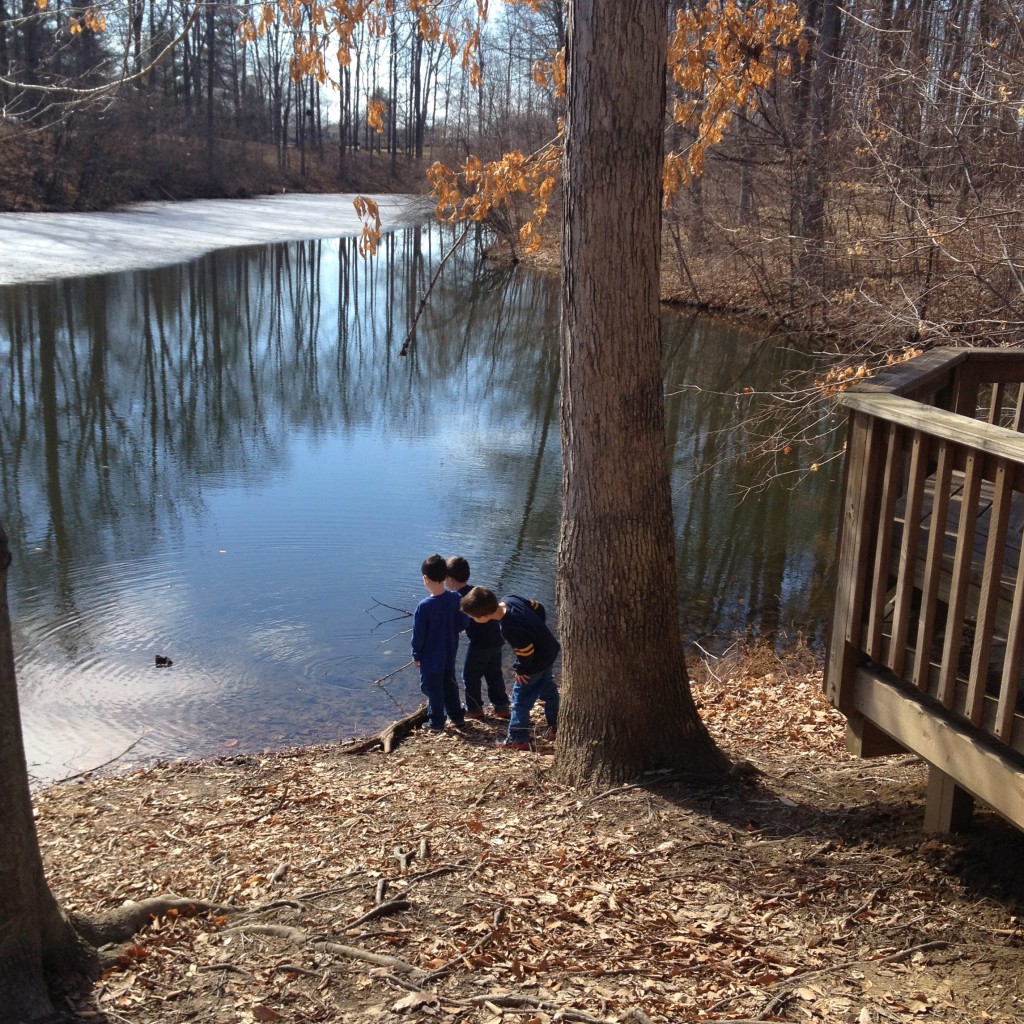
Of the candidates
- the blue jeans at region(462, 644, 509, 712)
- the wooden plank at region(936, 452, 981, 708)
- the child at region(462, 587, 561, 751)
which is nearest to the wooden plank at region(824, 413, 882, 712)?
the wooden plank at region(936, 452, 981, 708)

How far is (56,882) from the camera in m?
4.82

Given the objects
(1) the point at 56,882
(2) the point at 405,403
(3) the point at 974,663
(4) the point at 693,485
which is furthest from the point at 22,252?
(3) the point at 974,663

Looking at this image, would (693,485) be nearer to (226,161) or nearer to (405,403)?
(405,403)

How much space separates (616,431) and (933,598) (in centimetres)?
167

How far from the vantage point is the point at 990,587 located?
3.51m

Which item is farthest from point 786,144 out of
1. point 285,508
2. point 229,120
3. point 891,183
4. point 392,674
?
point 229,120

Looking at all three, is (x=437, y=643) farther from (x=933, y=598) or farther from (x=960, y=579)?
(x=960, y=579)

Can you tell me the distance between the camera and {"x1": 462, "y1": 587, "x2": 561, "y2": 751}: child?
22.0 ft

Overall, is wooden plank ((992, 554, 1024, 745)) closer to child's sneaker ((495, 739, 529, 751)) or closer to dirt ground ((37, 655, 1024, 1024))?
dirt ground ((37, 655, 1024, 1024))

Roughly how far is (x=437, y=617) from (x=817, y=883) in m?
3.84

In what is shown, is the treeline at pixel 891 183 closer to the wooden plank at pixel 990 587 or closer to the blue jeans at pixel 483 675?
the blue jeans at pixel 483 675

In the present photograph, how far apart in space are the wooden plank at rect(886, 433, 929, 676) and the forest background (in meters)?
3.46

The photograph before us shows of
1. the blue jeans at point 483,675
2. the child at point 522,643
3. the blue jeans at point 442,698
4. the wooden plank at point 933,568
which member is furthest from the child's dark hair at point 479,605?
the wooden plank at point 933,568

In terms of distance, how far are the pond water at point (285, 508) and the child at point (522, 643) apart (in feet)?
5.67
